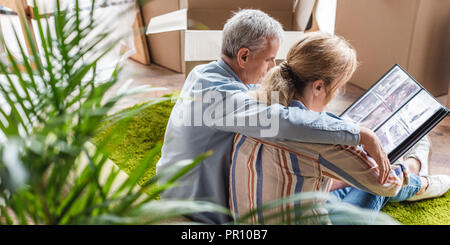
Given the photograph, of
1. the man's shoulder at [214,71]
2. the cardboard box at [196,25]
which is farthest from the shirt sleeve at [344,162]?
the cardboard box at [196,25]

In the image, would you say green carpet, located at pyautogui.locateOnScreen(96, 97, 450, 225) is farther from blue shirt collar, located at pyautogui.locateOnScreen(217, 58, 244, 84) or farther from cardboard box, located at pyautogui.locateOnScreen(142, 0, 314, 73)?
cardboard box, located at pyautogui.locateOnScreen(142, 0, 314, 73)

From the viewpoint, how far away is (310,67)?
129 cm

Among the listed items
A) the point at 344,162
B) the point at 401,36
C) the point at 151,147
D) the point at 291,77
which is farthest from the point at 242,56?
the point at 401,36

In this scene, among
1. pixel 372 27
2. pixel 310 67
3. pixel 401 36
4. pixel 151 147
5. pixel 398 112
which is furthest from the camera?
pixel 372 27

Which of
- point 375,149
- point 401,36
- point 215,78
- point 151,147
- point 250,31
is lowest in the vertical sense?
point 151,147

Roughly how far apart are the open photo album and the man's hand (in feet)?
0.82

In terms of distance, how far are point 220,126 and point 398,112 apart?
674 millimetres

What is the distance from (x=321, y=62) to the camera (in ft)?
4.18

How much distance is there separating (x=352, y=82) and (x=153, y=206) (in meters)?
2.95

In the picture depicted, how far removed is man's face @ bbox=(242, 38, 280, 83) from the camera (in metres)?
1.52

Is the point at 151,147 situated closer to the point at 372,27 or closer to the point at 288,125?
the point at 288,125

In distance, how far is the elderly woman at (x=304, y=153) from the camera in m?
1.21
